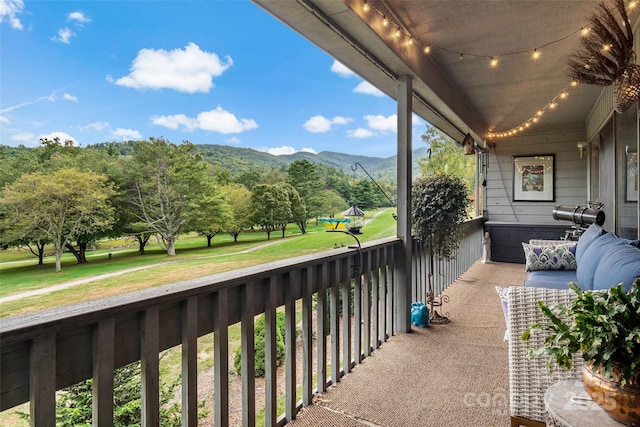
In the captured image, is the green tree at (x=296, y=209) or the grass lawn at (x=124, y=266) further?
the green tree at (x=296, y=209)

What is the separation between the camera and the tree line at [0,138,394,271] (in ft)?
2.73

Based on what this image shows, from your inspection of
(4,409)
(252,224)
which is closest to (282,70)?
(252,224)

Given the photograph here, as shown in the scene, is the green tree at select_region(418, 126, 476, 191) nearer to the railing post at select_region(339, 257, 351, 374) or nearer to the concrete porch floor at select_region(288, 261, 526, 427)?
the concrete porch floor at select_region(288, 261, 526, 427)

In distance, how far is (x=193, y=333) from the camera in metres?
1.46

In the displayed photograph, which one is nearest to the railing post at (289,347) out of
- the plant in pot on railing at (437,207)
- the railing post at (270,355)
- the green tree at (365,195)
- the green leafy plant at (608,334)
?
the railing post at (270,355)

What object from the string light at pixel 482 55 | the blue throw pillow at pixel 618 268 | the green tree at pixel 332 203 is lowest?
the blue throw pillow at pixel 618 268

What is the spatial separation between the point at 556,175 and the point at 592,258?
5171 mm

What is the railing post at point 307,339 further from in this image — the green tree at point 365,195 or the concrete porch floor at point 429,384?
the green tree at point 365,195

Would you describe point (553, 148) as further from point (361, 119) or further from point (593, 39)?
point (361, 119)

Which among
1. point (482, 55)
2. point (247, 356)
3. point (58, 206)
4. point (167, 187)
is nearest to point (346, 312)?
point (247, 356)

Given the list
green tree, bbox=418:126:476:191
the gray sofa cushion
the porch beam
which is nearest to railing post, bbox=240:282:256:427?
the porch beam

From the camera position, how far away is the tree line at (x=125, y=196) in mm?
833

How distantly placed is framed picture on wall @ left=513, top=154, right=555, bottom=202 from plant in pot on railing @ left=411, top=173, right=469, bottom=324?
13.8 feet

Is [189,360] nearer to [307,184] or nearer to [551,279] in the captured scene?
[307,184]
